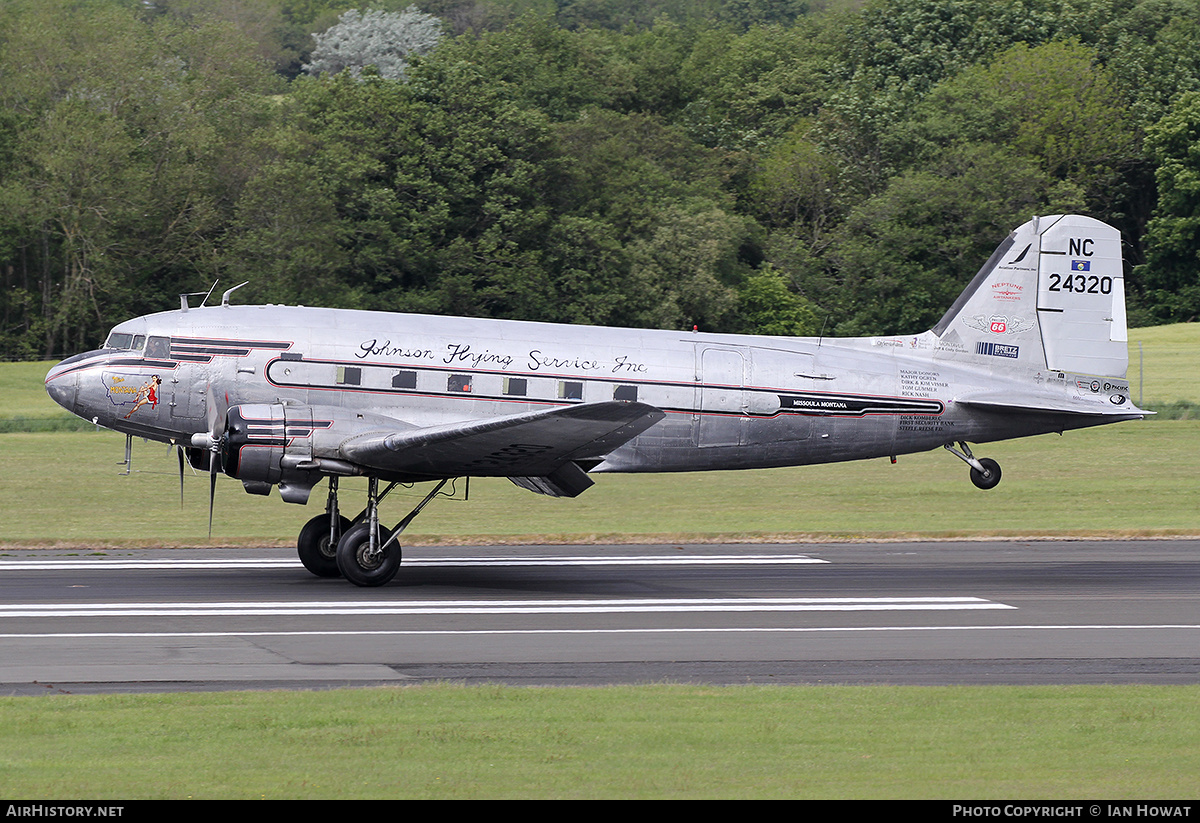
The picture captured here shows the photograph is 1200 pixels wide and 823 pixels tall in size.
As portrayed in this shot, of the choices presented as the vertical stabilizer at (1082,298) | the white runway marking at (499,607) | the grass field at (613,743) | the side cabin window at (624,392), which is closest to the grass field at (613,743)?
the grass field at (613,743)

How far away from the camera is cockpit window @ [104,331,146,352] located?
21.2m

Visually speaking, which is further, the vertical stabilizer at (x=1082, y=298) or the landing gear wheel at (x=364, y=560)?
the vertical stabilizer at (x=1082, y=298)

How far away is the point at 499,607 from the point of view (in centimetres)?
1889

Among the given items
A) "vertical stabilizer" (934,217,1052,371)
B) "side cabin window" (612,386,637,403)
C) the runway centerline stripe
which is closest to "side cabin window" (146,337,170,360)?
the runway centerline stripe

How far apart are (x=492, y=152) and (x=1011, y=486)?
3864cm

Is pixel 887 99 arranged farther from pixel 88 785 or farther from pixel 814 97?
pixel 88 785

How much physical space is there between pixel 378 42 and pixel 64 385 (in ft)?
358

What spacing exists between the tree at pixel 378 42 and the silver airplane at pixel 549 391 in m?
98.5

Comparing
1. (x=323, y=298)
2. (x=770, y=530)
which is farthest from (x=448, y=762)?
(x=323, y=298)

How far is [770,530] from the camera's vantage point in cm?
2808

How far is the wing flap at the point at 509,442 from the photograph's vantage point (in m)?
18.6

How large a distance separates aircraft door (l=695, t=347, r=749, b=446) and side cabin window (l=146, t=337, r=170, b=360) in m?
8.14

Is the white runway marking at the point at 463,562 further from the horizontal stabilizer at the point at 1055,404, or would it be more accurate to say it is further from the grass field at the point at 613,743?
the grass field at the point at 613,743

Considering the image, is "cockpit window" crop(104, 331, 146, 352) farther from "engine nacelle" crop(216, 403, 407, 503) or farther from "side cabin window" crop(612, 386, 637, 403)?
"side cabin window" crop(612, 386, 637, 403)
